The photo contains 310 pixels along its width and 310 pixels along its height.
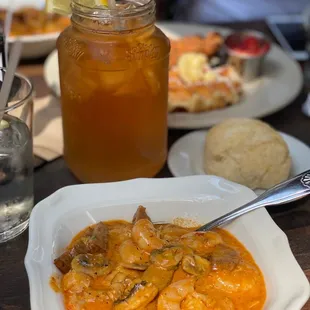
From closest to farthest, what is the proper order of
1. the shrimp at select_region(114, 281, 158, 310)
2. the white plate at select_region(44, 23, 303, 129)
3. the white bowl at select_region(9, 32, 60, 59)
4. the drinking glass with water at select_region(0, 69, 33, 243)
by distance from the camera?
the shrimp at select_region(114, 281, 158, 310)
the drinking glass with water at select_region(0, 69, 33, 243)
the white plate at select_region(44, 23, 303, 129)
the white bowl at select_region(9, 32, 60, 59)

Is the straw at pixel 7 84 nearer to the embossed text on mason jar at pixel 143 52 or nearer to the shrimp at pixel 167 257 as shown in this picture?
the embossed text on mason jar at pixel 143 52

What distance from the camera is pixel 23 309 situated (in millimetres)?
913

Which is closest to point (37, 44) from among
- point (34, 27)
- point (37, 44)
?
point (37, 44)

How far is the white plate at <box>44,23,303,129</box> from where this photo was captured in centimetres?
142

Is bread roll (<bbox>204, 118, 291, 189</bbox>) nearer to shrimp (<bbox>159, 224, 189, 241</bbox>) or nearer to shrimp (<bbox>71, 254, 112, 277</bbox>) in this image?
shrimp (<bbox>159, 224, 189, 241</bbox>)

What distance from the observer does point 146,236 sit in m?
0.93

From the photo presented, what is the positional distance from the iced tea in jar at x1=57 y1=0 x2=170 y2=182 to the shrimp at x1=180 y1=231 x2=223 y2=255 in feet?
0.93

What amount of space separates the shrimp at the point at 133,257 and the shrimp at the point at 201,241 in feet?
0.24

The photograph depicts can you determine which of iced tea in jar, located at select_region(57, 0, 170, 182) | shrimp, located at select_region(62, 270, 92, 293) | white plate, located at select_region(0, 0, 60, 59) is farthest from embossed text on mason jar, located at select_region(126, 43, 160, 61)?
white plate, located at select_region(0, 0, 60, 59)

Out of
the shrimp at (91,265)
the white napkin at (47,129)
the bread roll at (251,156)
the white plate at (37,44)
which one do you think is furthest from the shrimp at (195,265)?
the white plate at (37,44)

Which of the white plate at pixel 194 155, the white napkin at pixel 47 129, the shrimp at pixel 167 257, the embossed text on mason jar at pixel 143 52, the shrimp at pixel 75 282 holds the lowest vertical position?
the white napkin at pixel 47 129

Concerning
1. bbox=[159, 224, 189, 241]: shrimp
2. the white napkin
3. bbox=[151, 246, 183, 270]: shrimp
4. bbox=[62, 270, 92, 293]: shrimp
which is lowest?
the white napkin

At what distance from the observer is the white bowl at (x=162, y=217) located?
0.84 meters

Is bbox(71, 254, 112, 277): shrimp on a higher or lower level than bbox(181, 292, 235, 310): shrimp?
lower
